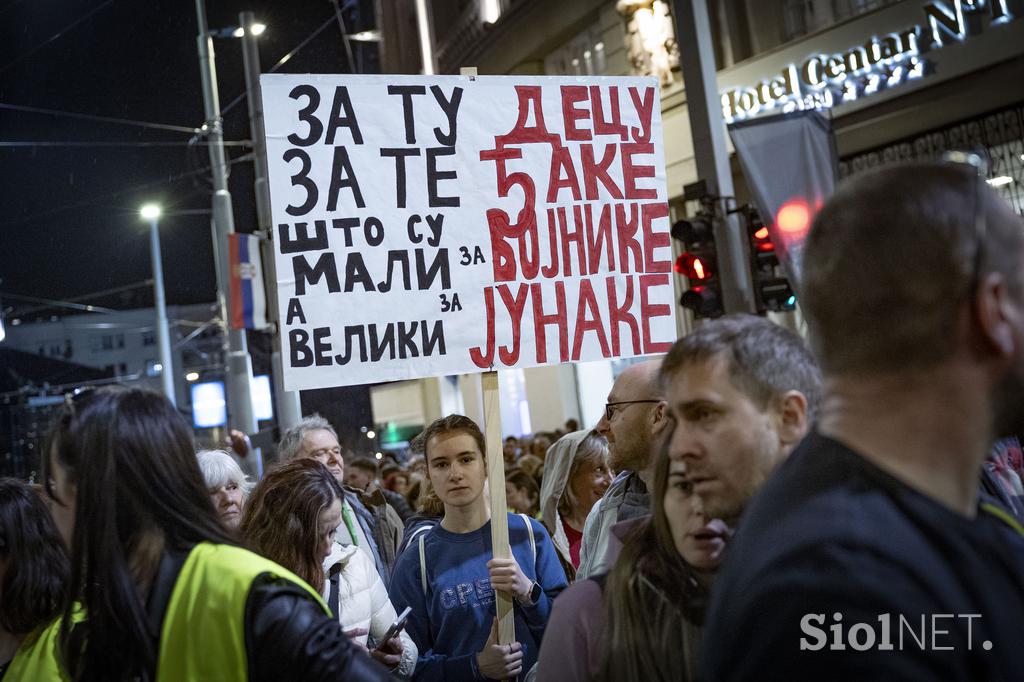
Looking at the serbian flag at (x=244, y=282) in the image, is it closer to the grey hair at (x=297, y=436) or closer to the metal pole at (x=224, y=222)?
the metal pole at (x=224, y=222)

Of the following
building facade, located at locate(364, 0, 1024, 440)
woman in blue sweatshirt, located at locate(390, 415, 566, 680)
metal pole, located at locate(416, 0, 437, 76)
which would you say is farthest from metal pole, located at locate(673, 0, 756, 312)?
metal pole, located at locate(416, 0, 437, 76)

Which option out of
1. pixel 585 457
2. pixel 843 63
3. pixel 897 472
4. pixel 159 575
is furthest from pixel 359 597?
pixel 843 63

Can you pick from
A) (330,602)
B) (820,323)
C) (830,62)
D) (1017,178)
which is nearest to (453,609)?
(330,602)

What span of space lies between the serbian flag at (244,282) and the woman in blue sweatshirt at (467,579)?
11382 mm

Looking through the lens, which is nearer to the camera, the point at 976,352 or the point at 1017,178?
the point at 976,352

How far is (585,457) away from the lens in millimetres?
6406

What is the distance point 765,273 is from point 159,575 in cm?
805

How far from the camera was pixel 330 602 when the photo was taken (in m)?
4.52

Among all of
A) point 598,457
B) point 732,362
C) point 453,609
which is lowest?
point 453,609

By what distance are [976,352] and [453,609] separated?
142 inches

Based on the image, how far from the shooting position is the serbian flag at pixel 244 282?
15898mm

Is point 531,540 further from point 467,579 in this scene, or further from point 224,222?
point 224,222

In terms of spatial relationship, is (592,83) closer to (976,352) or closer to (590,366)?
(976,352)

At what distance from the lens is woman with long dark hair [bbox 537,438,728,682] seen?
87.7 inches
